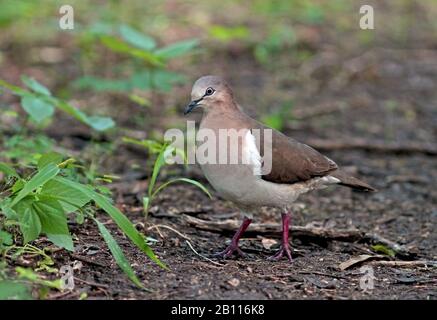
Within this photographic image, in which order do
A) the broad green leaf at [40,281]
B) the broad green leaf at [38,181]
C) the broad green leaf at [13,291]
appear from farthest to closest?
the broad green leaf at [38,181] → the broad green leaf at [40,281] → the broad green leaf at [13,291]

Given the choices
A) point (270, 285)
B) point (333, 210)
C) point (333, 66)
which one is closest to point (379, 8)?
point (333, 66)

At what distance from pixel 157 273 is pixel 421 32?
9.62m

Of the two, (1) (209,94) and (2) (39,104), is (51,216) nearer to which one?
(1) (209,94)

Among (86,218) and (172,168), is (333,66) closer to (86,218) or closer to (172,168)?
(172,168)

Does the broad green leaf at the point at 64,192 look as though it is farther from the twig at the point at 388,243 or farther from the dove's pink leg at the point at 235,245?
the twig at the point at 388,243

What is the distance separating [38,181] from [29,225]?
24 centimetres

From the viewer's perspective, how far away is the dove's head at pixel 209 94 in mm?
5398

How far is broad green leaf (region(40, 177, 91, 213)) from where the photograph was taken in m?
4.32

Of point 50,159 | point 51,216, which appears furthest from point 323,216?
point 51,216

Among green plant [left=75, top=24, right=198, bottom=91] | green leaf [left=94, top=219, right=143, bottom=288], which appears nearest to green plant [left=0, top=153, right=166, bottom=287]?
green leaf [left=94, top=219, right=143, bottom=288]

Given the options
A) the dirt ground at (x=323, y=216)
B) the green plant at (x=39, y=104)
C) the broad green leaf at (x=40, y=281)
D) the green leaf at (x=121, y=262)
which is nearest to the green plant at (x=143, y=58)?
the dirt ground at (x=323, y=216)

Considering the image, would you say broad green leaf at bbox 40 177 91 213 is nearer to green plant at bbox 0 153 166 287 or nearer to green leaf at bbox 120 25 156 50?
green plant at bbox 0 153 166 287

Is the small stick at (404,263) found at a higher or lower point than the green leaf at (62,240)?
lower

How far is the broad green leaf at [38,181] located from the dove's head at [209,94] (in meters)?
1.42
